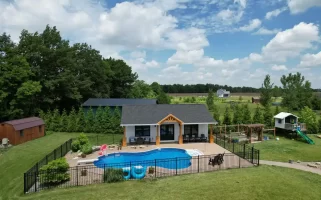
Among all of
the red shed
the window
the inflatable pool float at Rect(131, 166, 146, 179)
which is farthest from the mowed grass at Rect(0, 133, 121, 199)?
the inflatable pool float at Rect(131, 166, 146, 179)

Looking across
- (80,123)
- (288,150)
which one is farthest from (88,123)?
(288,150)

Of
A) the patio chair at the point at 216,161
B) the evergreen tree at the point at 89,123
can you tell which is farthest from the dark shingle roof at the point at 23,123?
the patio chair at the point at 216,161

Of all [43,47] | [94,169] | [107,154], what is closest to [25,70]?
[43,47]

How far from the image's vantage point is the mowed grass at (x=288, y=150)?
1800 cm

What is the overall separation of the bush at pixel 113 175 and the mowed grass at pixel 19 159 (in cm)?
423

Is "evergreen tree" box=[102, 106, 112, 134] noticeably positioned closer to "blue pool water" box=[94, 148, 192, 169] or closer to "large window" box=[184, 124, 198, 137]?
"blue pool water" box=[94, 148, 192, 169]

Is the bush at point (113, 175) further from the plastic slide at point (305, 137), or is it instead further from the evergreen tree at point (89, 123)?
the plastic slide at point (305, 137)

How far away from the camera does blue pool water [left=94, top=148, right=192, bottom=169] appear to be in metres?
16.3

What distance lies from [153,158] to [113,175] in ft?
22.1

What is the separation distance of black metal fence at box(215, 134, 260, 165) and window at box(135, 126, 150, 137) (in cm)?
721

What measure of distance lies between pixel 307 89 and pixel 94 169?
56835 mm

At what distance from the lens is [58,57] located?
3734 cm

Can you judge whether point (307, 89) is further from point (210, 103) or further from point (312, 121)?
point (312, 121)

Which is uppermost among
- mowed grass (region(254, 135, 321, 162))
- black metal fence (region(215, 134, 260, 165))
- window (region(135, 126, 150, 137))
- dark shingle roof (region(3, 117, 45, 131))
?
dark shingle roof (region(3, 117, 45, 131))
